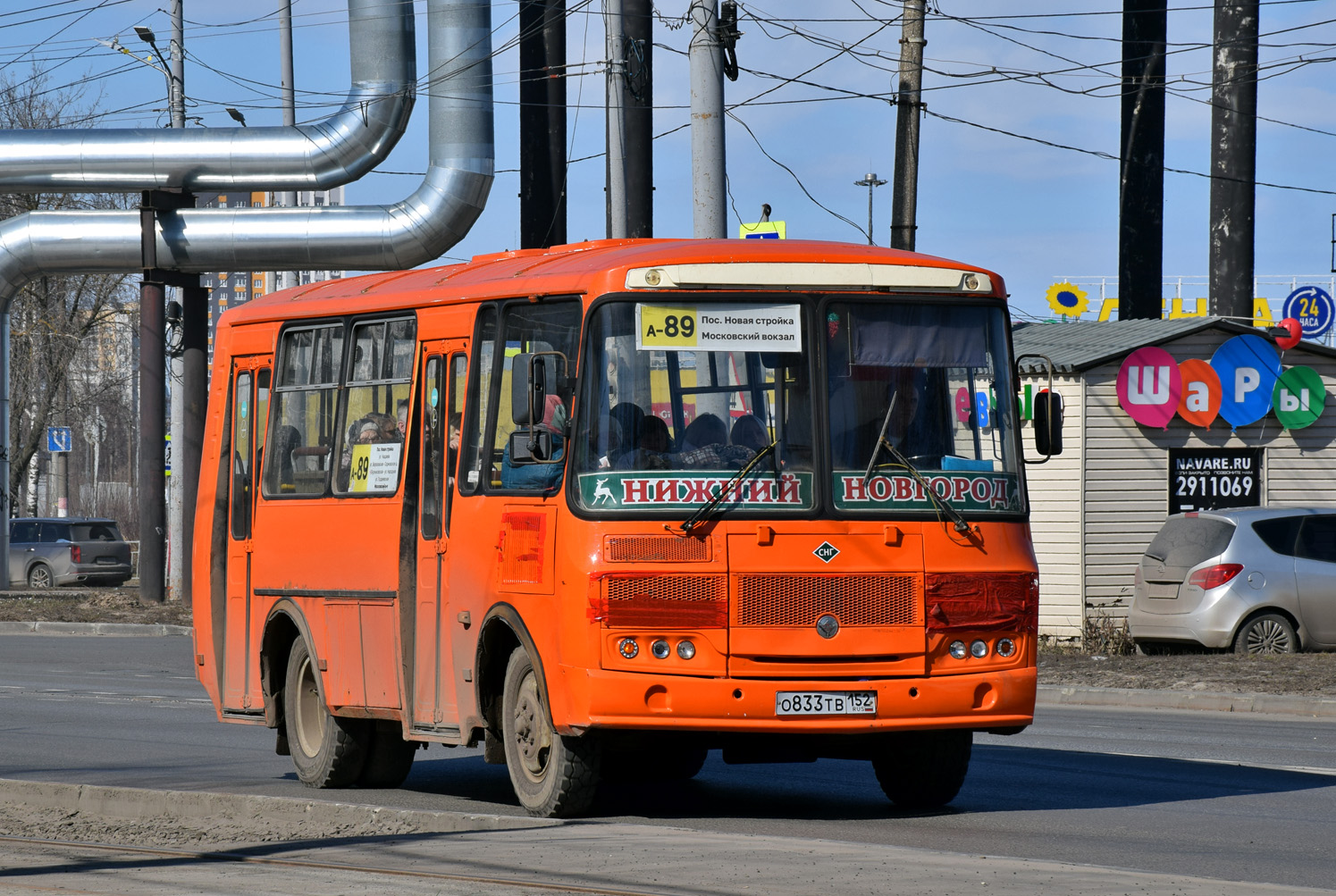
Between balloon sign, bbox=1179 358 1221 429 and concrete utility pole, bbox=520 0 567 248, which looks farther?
concrete utility pole, bbox=520 0 567 248

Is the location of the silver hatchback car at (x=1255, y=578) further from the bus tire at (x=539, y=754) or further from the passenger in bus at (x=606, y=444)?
the passenger in bus at (x=606, y=444)

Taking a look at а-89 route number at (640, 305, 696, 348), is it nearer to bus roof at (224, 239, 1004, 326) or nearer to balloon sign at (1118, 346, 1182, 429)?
bus roof at (224, 239, 1004, 326)

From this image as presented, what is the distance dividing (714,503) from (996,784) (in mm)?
3197

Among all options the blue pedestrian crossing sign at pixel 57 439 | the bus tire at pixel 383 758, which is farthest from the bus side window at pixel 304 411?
the blue pedestrian crossing sign at pixel 57 439

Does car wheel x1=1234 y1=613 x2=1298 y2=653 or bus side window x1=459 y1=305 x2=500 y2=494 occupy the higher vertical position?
bus side window x1=459 y1=305 x2=500 y2=494

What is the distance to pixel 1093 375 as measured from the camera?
76.1 feet

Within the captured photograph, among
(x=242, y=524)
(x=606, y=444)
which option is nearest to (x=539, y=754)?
(x=606, y=444)

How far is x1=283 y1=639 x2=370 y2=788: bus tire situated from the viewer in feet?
38.3

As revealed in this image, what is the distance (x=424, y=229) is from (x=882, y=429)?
16863 mm

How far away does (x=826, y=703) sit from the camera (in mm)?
9180

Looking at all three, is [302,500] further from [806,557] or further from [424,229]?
[424,229]

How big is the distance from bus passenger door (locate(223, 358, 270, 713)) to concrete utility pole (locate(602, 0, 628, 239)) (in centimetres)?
753

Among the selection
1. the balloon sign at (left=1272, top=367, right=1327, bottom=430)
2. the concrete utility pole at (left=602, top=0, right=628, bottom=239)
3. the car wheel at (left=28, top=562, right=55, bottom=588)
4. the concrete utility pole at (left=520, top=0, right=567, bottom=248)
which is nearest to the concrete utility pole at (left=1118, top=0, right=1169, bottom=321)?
the balloon sign at (left=1272, top=367, right=1327, bottom=430)

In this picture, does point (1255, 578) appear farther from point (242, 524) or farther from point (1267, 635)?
point (242, 524)
